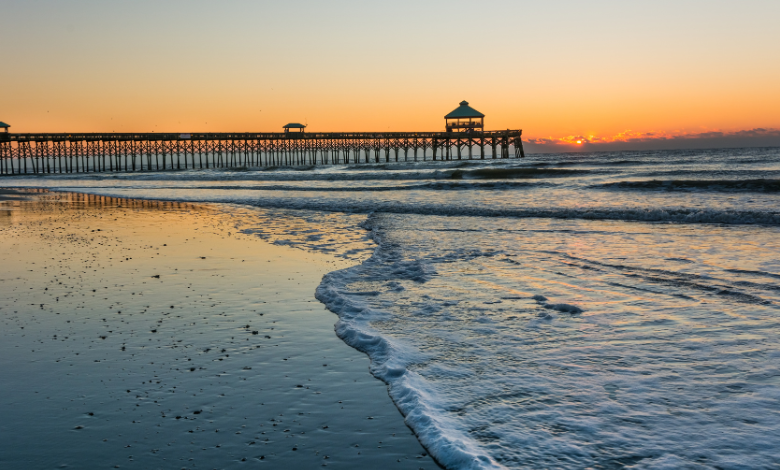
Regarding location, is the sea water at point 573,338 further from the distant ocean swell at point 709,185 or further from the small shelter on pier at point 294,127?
the small shelter on pier at point 294,127

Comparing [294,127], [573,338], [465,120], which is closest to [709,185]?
[573,338]

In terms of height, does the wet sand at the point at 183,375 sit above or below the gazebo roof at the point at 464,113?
below

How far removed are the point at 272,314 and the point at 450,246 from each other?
208 inches

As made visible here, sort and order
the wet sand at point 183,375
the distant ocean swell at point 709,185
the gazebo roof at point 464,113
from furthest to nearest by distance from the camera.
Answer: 1. the gazebo roof at point 464,113
2. the distant ocean swell at point 709,185
3. the wet sand at point 183,375

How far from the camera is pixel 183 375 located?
4203 mm

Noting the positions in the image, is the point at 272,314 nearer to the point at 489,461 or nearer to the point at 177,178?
the point at 489,461

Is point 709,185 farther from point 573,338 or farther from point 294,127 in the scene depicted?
point 294,127

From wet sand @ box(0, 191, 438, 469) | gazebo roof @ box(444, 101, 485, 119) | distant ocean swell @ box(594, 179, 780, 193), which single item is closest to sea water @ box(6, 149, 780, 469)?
wet sand @ box(0, 191, 438, 469)

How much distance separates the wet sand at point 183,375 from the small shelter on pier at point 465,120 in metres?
57.6

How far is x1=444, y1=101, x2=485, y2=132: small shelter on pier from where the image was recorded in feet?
209

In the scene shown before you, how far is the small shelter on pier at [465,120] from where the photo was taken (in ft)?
209

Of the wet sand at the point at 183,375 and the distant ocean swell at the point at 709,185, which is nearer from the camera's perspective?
the wet sand at the point at 183,375

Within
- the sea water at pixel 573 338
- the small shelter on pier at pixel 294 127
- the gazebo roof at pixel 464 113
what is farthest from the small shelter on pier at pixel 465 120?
the sea water at pixel 573 338

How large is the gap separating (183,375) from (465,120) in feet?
204
